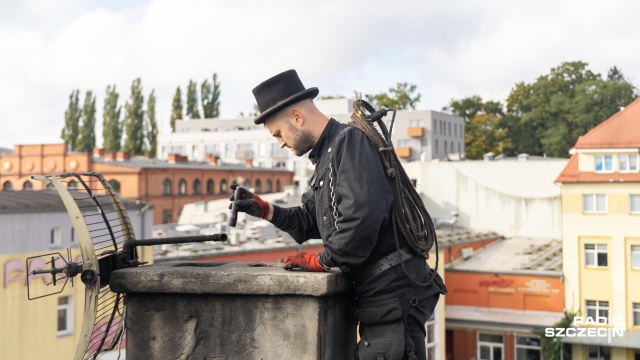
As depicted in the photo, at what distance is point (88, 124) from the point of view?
68.2 metres

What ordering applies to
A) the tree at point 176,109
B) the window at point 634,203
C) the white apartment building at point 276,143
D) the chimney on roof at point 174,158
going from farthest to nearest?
the tree at point 176,109, the white apartment building at point 276,143, the chimney on roof at point 174,158, the window at point 634,203

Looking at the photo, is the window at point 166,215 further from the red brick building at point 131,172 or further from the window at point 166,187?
the window at point 166,187

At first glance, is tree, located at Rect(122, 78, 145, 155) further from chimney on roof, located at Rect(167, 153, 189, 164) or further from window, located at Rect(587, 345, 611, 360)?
window, located at Rect(587, 345, 611, 360)

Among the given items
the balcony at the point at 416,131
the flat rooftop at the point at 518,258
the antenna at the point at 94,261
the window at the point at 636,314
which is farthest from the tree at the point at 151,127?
the antenna at the point at 94,261

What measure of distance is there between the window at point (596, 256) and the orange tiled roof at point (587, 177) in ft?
9.42

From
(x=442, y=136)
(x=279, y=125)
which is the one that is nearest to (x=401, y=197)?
(x=279, y=125)

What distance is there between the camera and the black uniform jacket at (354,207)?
3.95 meters

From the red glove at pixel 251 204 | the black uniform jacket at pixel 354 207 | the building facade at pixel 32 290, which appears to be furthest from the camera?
the building facade at pixel 32 290

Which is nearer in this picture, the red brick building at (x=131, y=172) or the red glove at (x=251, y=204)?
the red glove at (x=251, y=204)

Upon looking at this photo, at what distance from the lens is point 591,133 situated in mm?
37344

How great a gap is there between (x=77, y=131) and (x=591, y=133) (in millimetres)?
44258

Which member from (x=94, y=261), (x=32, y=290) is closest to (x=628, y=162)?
(x=32, y=290)

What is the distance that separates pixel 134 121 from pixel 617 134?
44182 millimetres

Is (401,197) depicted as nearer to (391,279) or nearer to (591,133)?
(391,279)
